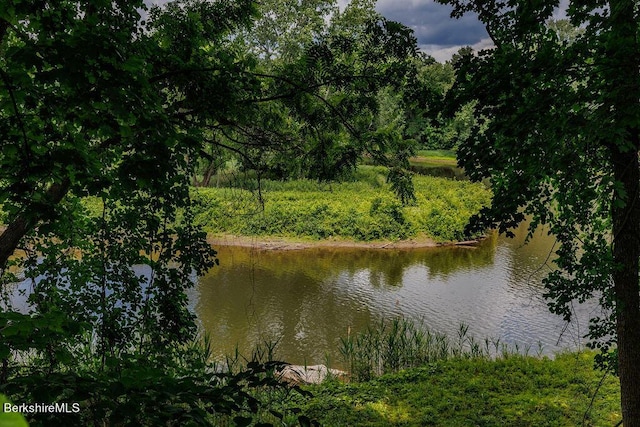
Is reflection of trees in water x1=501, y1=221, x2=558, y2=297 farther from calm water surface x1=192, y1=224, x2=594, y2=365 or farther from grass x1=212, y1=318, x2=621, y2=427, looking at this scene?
grass x1=212, y1=318, x2=621, y2=427

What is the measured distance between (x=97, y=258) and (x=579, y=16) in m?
5.25

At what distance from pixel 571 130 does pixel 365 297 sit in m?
12.1

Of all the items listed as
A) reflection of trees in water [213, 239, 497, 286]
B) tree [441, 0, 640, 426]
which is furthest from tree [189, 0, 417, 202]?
reflection of trees in water [213, 239, 497, 286]

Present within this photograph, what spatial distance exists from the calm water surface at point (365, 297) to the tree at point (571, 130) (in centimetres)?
492

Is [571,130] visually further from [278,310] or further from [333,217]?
[333,217]

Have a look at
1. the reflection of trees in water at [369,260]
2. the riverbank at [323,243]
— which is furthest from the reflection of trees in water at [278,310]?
the riverbank at [323,243]

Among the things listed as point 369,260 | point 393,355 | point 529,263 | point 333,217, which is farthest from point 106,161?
point 333,217

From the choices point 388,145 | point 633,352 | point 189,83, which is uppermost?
point 189,83

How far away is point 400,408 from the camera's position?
655 centimetres

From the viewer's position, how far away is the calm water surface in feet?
37.8

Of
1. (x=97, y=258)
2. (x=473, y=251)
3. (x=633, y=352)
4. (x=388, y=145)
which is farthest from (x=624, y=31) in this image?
(x=473, y=251)

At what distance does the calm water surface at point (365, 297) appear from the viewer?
37.8 ft

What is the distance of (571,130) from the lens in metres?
2.88

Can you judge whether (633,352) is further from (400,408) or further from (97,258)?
(97,258)
